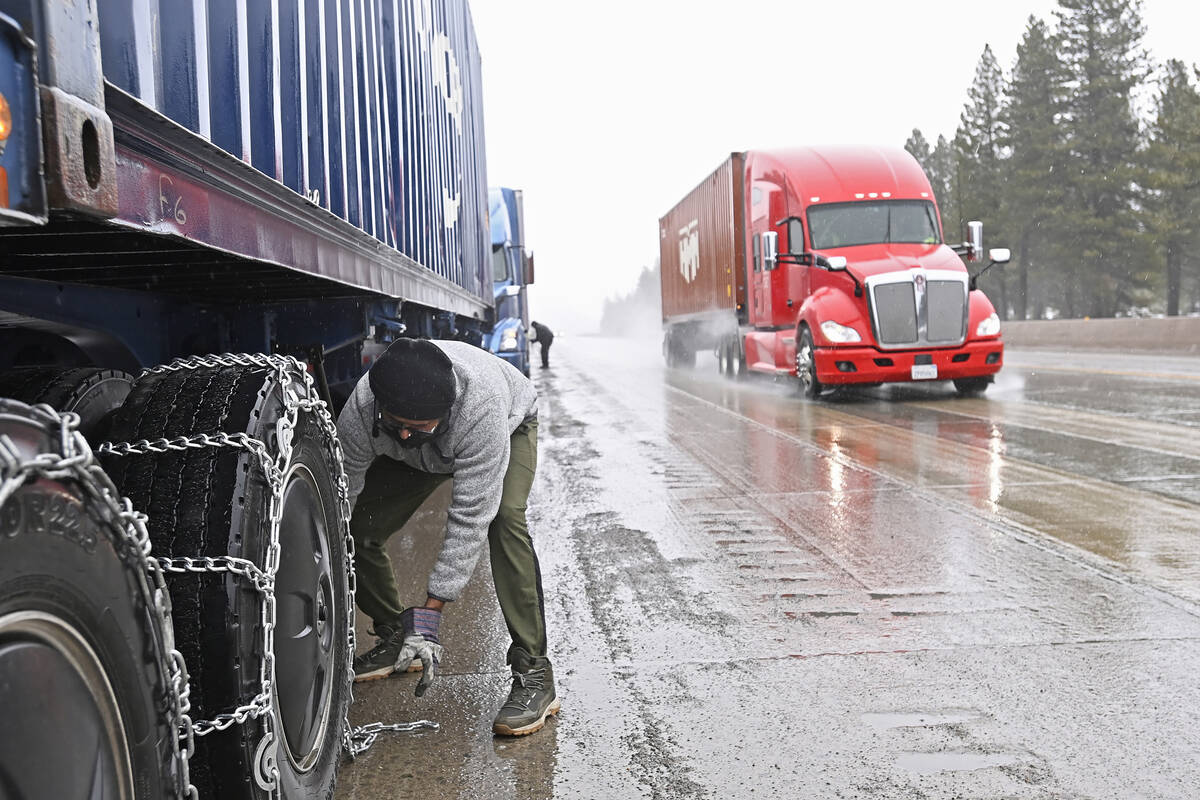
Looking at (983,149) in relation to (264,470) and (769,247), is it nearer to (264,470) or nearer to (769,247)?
(769,247)

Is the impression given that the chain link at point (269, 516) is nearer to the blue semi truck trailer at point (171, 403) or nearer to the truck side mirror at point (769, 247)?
the blue semi truck trailer at point (171, 403)

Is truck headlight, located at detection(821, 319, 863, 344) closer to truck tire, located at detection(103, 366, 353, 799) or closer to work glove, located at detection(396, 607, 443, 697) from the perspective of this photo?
work glove, located at detection(396, 607, 443, 697)

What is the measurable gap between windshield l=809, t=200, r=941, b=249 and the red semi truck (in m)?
0.01

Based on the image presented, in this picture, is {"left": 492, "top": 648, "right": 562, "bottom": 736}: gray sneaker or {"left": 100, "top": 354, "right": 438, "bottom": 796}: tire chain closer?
{"left": 100, "top": 354, "right": 438, "bottom": 796}: tire chain

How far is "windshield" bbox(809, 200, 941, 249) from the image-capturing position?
15617 mm

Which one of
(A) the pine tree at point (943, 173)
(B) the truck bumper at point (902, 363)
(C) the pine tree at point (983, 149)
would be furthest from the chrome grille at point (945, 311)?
(A) the pine tree at point (943, 173)

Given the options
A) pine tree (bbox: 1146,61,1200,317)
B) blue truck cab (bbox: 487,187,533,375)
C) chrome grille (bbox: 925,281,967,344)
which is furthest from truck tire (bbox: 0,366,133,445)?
pine tree (bbox: 1146,61,1200,317)

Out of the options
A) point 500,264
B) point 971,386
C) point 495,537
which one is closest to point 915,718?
point 495,537

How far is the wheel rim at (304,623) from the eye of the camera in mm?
2684

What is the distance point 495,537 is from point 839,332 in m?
11.1

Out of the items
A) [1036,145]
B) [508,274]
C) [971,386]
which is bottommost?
[971,386]

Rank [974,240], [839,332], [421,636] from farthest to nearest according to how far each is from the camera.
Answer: [974,240]
[839,332]
[421,636]

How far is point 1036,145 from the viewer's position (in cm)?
5672

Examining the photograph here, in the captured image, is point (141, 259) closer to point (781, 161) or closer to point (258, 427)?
point (258, 427)
